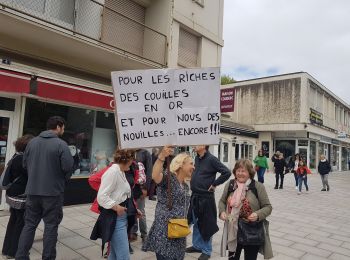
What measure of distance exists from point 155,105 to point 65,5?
7.25 m

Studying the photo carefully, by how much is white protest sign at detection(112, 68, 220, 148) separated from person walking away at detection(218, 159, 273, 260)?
726mm

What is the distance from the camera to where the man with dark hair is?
397 cm

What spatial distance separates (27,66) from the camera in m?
7.89

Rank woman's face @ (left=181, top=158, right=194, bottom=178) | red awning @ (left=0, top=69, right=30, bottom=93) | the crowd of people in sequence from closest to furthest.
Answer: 1. the crowd of people
2. woman's face @ (left=181, top=158, right=194, bottom=178)
3. red awning @ (left=0, top=69, right=30, bottom=93)

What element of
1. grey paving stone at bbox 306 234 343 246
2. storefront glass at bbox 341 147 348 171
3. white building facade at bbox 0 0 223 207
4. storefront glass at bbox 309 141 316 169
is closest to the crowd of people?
grey paving stone at bbox 306 234 343 246

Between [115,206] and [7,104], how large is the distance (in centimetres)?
576

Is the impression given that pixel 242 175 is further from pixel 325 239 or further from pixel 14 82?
pixel 14 82

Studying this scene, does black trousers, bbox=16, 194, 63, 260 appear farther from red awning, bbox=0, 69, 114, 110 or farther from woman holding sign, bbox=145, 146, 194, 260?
red awning, bbox=0, 69, 114, 110

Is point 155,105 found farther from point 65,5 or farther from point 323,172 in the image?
point 323,172

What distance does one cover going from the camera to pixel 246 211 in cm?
352

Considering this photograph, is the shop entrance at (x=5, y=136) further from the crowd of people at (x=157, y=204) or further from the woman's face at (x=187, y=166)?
the woman's face at (x=187, y=166)

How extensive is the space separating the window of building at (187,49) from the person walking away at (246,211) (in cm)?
950

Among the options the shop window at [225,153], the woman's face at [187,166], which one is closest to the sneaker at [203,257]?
the woman's face at [187,166]

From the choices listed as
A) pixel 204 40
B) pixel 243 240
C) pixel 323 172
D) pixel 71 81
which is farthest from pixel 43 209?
pixel 323 172
